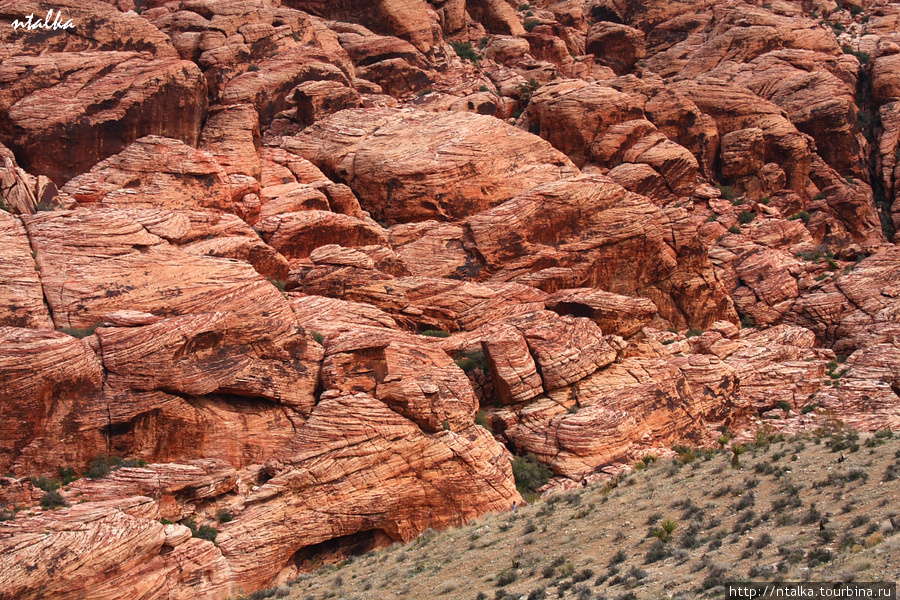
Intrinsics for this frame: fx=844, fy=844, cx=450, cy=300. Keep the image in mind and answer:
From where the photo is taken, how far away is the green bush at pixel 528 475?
31.7 metres

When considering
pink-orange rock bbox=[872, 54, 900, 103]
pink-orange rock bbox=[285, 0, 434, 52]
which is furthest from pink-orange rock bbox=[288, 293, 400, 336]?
pink-orange rock bbox=[872, 54, 900, 103]

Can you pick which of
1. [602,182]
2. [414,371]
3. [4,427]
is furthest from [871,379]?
[4,427]

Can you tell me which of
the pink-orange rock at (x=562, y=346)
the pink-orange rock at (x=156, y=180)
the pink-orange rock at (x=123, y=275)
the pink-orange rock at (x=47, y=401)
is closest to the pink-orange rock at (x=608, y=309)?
the pink-orange rock at (x=562, y=346)

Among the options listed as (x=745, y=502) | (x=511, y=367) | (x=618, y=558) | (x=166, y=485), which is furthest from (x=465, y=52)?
(x=618, y=558)

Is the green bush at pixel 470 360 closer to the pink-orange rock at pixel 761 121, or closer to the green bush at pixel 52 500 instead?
the green bush at pixel 52 500

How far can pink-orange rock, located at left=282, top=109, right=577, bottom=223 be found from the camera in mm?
43844

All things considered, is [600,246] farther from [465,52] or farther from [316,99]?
[465,52]

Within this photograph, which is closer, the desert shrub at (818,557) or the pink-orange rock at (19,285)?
the desert shrub at (818,557)

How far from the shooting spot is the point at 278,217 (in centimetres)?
3916

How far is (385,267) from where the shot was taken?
38.3m

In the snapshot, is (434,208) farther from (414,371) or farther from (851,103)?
(851,103)

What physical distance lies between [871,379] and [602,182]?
15.8 metres

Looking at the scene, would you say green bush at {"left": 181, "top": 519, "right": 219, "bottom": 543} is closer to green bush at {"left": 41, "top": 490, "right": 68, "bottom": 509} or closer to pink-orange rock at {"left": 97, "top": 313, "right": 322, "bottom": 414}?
green bush at {"left": 41, "top": 490, "right": 68, "bottom": 509}

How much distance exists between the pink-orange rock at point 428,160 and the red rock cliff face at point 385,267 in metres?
0.16
